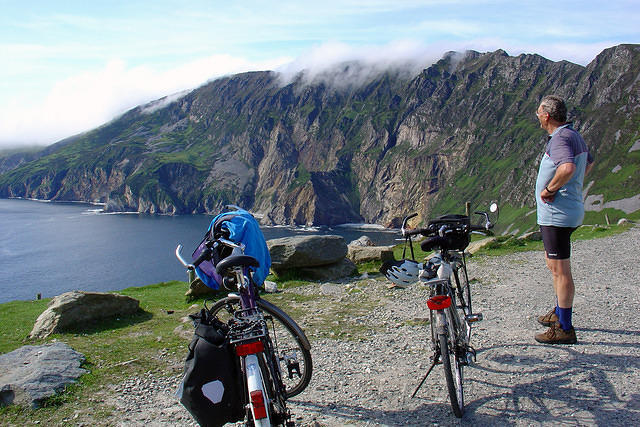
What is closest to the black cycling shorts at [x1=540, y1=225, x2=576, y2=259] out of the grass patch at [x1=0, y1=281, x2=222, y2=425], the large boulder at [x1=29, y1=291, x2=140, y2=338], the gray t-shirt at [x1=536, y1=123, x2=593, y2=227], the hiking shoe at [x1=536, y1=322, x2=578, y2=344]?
the gray t-shirt at [x1=536, y1=123, x2=593, y2=227]

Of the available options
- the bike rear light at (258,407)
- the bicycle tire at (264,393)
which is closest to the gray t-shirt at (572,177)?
the bicycle tire at (264,393)

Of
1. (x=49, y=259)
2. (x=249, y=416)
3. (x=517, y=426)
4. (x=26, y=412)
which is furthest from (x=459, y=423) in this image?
(x=49, y=259)

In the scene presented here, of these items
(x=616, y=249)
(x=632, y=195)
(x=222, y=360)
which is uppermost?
(x=222, y=360)

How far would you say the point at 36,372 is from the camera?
23.7ft

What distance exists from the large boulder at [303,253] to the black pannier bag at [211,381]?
11.7 m

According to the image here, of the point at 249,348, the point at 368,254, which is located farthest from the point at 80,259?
the point at 249,348

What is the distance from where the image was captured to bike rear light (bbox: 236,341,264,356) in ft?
15.2

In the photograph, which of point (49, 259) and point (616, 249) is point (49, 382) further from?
point (49, 259)

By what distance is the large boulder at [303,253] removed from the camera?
1652 cm

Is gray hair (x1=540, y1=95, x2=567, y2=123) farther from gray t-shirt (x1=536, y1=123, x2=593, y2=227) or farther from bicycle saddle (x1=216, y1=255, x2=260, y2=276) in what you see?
bicycle saddle (x1=216, y1=255, x2=260, y2=276)

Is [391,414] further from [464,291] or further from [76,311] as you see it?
[76,311]

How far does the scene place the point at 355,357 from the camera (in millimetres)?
8172

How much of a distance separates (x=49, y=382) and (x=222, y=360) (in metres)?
4.14

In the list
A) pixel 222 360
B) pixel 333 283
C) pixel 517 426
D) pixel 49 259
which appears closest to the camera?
pixel 222 360
